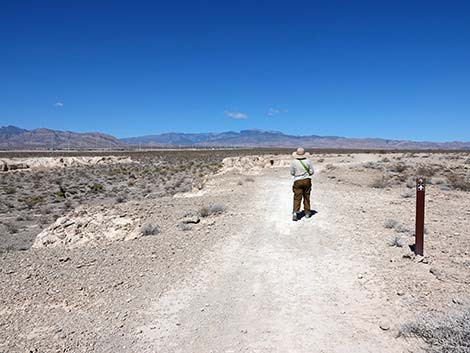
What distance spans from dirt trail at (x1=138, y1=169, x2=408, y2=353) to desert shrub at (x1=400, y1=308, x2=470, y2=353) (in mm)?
242

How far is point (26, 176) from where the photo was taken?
1628 inches

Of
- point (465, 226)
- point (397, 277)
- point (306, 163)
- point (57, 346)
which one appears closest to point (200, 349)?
point (57, 346)

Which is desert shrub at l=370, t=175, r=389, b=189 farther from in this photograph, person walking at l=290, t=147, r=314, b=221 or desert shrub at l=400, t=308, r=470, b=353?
desert shrub at l=400, t=308, r=470, b=353

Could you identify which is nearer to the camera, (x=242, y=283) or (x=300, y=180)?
(x=242, y=283)

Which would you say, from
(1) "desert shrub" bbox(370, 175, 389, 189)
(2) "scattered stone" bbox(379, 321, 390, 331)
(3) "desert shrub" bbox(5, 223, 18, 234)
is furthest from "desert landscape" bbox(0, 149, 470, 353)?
(1) "desert shrub" bbox(370, 175, 389, 189)

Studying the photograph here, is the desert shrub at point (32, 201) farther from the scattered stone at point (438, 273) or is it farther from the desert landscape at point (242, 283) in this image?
the scattered stone at point (438, 273)

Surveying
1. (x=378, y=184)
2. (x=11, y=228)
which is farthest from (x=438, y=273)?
(x=11, y=228)

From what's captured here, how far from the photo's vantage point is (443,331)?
180 inches

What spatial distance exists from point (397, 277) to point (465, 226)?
4834 millimetres

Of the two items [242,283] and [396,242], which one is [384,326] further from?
[396,242]

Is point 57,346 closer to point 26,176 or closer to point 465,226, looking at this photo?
point 465,226

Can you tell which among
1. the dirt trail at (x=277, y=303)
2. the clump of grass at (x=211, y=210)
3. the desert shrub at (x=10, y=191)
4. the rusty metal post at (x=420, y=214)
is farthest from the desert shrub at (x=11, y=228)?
the rusty metal post at (x=420, y=214)

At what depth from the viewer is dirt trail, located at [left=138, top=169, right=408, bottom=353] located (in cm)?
480

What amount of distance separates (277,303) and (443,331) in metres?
2.09
